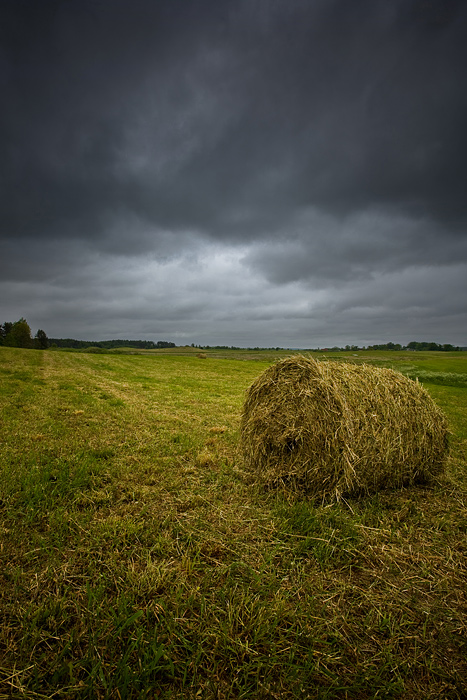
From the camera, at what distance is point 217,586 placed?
2.96m

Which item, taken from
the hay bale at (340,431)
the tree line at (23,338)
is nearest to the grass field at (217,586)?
the hay bale at (340,431)

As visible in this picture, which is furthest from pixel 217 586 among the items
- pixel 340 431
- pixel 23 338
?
pixel 23 338

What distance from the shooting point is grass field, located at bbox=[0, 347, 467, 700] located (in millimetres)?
2141

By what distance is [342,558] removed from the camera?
11.3ft

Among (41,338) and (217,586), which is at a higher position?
(41,338)

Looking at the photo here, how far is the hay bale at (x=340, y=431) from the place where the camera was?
15.7 feet

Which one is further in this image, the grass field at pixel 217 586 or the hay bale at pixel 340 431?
the hay bale at pixel 340 431

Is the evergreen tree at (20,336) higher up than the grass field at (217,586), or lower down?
higher up

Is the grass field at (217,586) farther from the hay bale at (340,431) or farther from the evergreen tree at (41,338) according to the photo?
the evergreen tree at (41,338)

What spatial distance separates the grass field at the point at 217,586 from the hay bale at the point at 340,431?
1.22ft

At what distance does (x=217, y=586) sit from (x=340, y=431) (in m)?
2.81

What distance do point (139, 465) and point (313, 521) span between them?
11.0 ft

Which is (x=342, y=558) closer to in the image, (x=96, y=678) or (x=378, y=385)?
(x=96, y=678)

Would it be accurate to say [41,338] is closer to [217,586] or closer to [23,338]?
[23,338]
